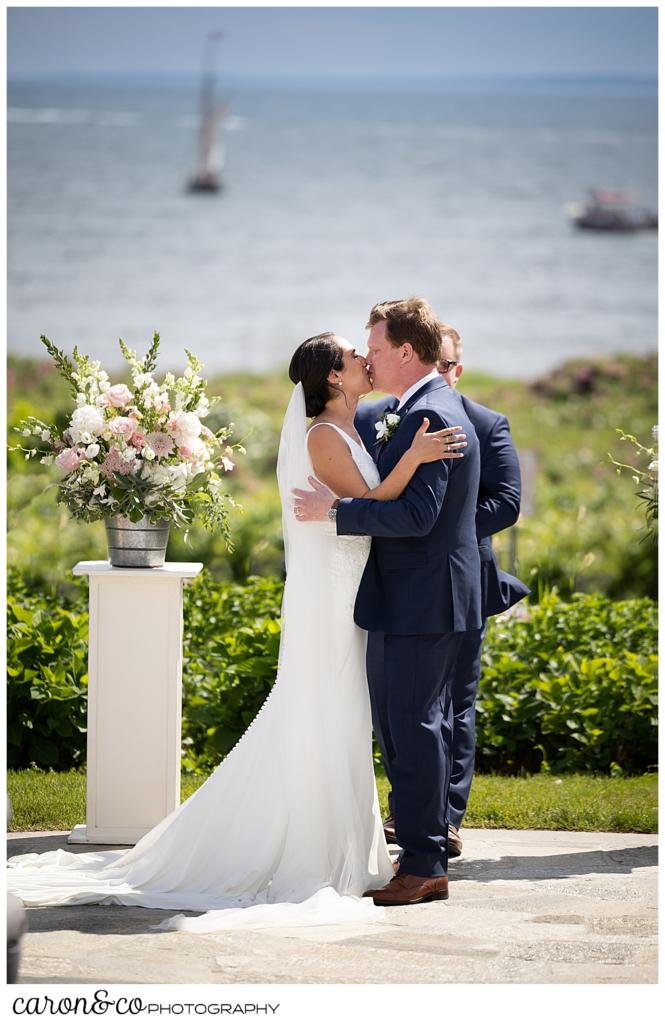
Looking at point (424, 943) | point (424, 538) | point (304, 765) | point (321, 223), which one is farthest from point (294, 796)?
point (321, 223)

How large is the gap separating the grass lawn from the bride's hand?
168 centimetres

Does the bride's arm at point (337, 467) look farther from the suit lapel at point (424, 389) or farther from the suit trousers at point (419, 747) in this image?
the suit trousers at point (419, 747)

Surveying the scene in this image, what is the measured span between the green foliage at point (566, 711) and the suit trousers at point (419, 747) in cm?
169

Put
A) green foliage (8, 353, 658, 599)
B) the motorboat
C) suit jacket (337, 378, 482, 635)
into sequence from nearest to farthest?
1. suit jacket (337, 378, 482, 635)
2. green foliage (8, 353, 658, 599)
3. the motorboat

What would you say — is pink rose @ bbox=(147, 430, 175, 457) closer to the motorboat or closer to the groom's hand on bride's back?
the groom's hand on bride's back

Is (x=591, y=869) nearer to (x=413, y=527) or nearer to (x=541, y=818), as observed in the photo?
(x=541, y=818)

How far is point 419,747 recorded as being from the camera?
139 inches

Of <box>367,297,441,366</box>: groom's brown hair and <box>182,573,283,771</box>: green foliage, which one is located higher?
<box>367,297,441,366</box>: groom's brown hair

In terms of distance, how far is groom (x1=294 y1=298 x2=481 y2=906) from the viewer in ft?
11.5

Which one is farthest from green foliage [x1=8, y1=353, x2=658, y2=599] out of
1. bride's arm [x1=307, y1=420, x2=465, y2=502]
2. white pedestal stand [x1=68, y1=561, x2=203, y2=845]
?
bride's arm [x1=307, y1=420, x2=465, y2=502]

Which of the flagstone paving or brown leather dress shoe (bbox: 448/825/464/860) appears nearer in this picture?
the flagstone paving

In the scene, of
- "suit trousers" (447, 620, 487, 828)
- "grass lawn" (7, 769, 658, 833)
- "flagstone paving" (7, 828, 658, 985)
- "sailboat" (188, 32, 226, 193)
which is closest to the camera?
"flagstone paving" (7, 828, 658, 985)

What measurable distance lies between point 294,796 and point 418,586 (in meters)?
0.75

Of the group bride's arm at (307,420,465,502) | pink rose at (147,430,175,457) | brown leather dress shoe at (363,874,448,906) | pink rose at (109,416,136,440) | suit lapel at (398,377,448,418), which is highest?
suit lapel at (398,377,448,418)
